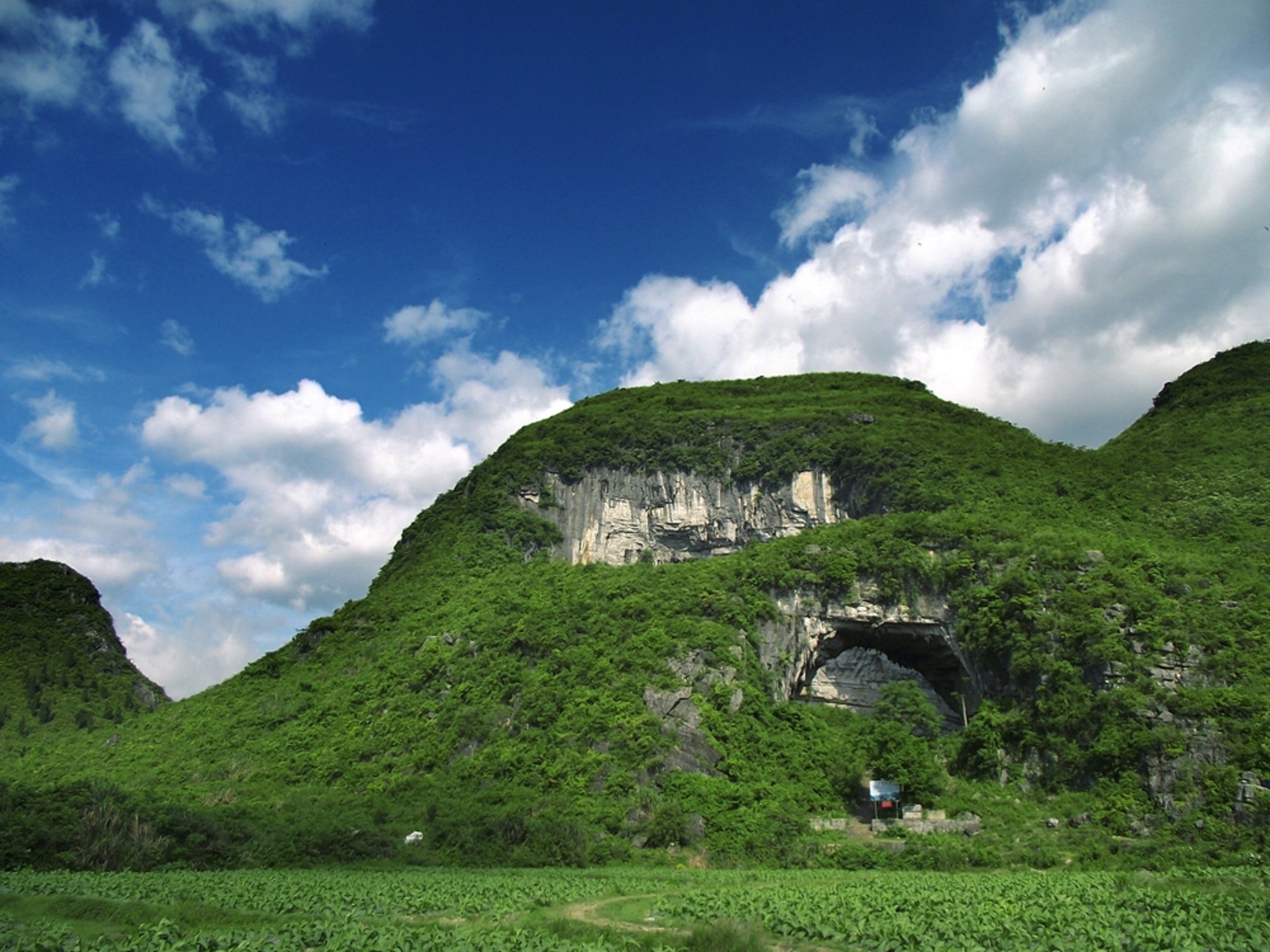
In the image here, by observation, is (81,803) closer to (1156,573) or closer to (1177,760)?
(1177,760)

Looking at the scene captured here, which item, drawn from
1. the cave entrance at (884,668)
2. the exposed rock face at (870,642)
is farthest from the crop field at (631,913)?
the cave entrance at (884,668)

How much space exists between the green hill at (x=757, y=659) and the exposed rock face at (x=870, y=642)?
0.19 meters

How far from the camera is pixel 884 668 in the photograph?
2229 inches

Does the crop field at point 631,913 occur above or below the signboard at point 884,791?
above

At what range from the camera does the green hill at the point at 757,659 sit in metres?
34.6

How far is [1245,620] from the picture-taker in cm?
3891

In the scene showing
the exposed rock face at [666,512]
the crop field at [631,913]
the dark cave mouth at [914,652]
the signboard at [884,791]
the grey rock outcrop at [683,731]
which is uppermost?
the exposed rock face at [666,512]

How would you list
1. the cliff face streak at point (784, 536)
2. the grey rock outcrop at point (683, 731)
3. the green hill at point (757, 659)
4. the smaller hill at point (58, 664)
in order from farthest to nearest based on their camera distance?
the smaller hill at point (58, 664) → the cliff face streak at point (784, 536) → the grey rock outcrop at point (683, 731) → the green hill at point (757, 659)

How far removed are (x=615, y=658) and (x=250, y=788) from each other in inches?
824

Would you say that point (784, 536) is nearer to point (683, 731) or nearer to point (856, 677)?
point (856, 677)

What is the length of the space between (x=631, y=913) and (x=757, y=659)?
1109 inches

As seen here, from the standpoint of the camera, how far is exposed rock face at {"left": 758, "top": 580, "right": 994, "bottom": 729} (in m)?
48.6

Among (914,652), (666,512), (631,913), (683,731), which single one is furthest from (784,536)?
(631,913)

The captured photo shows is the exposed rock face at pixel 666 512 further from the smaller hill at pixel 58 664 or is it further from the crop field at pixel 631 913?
the smaller hill at pixel 58 664
